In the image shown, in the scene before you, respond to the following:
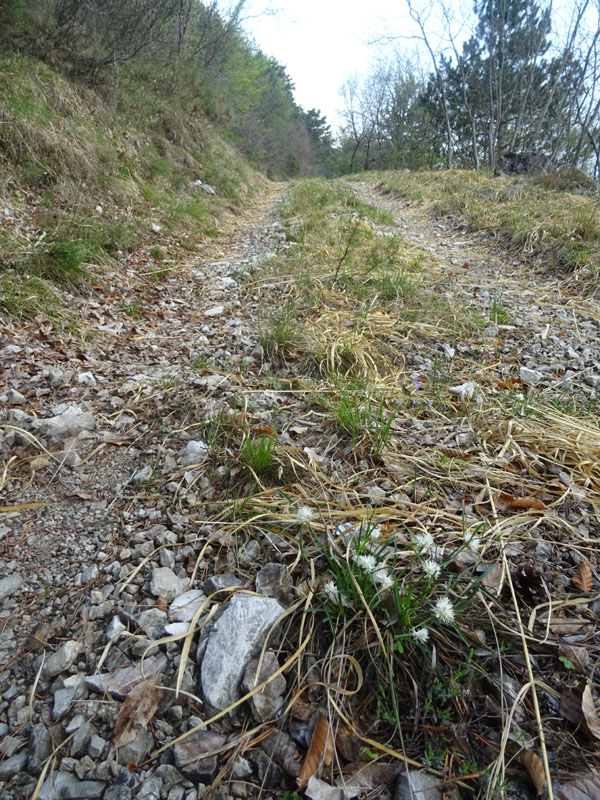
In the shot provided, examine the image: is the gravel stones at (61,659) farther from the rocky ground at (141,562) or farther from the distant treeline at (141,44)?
the distant treeline at (141,44)

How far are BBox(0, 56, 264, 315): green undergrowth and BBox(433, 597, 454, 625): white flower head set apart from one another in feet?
10.1

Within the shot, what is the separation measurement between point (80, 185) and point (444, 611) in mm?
5759

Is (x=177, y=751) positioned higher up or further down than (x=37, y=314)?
further down

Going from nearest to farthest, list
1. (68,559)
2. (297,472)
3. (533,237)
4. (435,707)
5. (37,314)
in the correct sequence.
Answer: (435,707) < (68,559) < (297,472) < (37,314) < (533,237)

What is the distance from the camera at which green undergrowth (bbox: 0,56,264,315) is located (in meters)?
3.43

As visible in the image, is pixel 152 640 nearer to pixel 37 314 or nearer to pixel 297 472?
pixel 297 472

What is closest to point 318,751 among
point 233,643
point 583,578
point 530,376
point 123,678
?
point 233,643

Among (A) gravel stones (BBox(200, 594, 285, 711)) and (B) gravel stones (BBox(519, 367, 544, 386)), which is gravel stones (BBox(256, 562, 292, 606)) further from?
(B) gravel stones (BBox(519, 367, 544, 386))

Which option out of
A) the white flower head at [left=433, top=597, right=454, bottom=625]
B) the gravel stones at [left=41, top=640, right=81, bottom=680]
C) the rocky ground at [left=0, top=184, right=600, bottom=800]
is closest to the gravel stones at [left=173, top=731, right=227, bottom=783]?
the rocky ground at [left=0, top=184, right=600, bottom=800]

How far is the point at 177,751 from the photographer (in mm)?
962

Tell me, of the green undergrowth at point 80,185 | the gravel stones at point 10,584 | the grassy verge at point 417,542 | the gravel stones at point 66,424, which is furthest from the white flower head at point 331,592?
the green undergrowth at point 80,185

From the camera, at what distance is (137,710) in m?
1.03

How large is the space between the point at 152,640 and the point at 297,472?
31.5 inches

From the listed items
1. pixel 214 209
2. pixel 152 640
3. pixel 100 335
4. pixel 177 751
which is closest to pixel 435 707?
pixel 177 751
